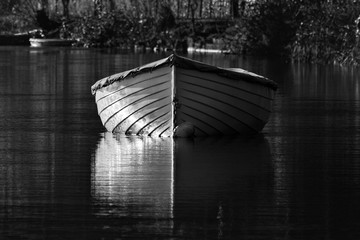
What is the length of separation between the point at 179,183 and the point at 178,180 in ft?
1.03

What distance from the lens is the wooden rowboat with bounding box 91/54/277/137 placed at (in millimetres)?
23398

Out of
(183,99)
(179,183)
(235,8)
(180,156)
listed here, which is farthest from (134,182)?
(235,8)

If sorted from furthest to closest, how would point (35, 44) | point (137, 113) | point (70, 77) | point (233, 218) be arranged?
1. point (35, 44)
2. point (70, 77)
3. point (137, 113)
4. point (233, 218)

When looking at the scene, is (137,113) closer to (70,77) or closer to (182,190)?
(182,190)

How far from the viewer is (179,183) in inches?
A: 703

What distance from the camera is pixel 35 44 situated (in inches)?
4252

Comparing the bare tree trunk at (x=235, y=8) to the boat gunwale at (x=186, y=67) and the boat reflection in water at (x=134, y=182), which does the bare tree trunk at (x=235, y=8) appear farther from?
the boat reflection in water at (x=134, y=182)

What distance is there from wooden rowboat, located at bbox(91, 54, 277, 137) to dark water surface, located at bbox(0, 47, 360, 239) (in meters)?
0.42

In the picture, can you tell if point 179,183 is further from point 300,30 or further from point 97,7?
point 97,7

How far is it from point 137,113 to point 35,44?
8488 cm

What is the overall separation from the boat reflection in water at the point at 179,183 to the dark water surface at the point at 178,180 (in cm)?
2

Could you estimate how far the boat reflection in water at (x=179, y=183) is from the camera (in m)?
14.7

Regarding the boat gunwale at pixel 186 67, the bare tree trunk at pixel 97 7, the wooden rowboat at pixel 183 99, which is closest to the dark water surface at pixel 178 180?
the wooden rowboat at pixel 183 99

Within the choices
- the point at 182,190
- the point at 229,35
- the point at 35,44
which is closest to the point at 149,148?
the point at 182,190
